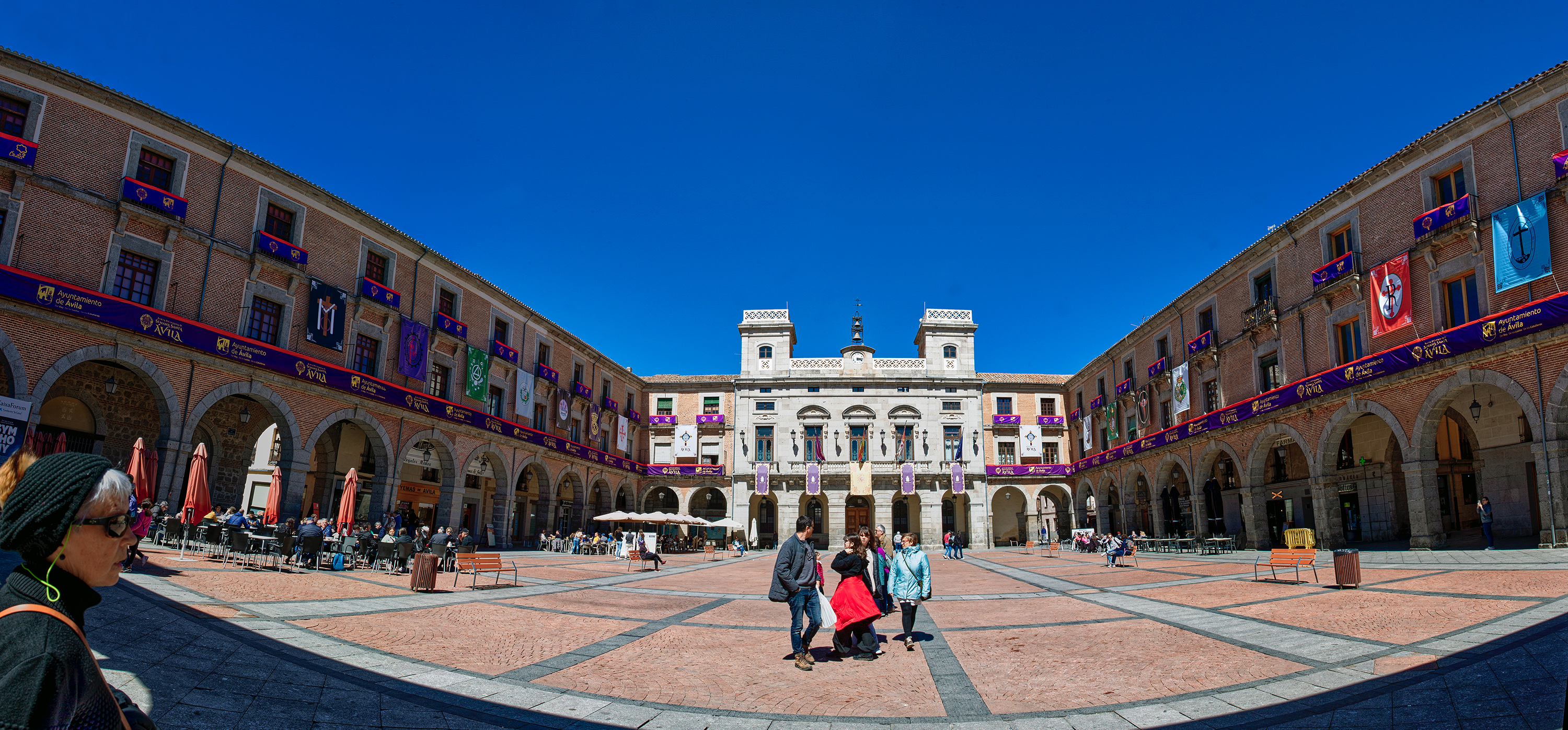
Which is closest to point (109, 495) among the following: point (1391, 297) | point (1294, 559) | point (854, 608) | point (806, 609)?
point (806, 609)

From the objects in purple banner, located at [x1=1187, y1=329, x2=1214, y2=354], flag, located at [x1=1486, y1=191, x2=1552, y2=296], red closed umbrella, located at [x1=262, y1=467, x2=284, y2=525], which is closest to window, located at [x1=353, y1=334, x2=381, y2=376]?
red closed umbrella, located at [x1=262, y1=467, x2=284, y2=525]

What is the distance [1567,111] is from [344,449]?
3804 centimetres

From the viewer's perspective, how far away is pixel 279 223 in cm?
2405

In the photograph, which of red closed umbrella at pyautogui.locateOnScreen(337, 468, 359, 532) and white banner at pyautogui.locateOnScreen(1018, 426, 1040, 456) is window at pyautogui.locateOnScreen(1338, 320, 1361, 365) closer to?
white banner at pyautogui.locateOnScreen(1018, 426, 1040, 456)

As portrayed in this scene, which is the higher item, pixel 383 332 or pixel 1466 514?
pixel 383 332

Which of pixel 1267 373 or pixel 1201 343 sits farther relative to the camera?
pixel 1201 343

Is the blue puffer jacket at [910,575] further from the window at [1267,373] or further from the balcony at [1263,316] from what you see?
the window at [1267,373]

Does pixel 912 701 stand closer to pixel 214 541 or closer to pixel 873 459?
pixel 214 541

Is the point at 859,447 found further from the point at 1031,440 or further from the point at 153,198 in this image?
the point at 153,198

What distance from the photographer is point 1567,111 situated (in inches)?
697

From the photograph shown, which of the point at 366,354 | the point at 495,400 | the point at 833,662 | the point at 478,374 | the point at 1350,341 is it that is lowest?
the point at 833,662

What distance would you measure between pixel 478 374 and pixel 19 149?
52.0 ft

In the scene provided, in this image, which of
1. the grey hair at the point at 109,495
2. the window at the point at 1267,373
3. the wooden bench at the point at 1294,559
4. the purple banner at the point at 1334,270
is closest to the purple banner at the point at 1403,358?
the window at the point at 1267,373

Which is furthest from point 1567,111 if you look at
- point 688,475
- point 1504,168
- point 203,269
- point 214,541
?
point 688,475
